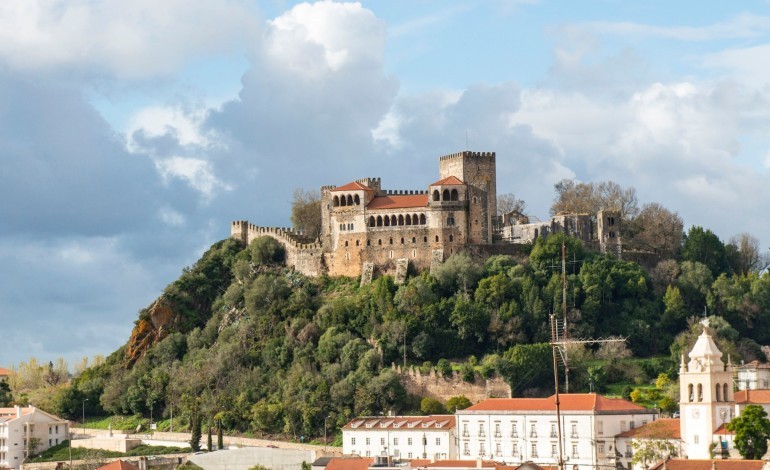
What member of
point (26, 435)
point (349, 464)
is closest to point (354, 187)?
point (26, 435)

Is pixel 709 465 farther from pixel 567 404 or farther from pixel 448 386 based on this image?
pixel 448 386

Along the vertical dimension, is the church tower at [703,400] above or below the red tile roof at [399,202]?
below

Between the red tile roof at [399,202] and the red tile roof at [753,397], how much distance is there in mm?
28650

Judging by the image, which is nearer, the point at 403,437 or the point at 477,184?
the point at 403,437

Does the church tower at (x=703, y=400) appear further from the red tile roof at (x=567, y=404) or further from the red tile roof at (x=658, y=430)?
the red tile roof at (x=567, y=404)

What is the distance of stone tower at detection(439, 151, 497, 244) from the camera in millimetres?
100375

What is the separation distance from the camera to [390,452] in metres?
84.2

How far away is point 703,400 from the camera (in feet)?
246

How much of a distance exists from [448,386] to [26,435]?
2818 cm

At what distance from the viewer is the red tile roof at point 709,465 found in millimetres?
65750

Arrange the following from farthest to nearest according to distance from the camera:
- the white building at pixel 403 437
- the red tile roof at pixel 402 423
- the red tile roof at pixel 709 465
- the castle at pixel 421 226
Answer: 1. the castle at pixel 421 226
2. the red tile roof at pixel 402 423
3. the white building at pixel 403 437
4. the red tile roof at pixel 709 465

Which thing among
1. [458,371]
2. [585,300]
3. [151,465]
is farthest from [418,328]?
[151,465]

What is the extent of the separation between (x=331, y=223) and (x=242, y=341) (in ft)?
34.4

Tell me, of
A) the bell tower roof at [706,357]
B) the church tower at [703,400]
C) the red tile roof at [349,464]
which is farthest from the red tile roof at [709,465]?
the red tile roof at [349,464]
